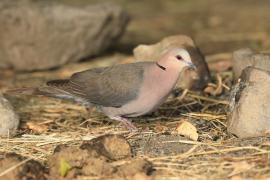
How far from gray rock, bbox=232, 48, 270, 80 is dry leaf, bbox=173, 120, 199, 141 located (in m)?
1.10

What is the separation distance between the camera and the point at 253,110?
4953 mm

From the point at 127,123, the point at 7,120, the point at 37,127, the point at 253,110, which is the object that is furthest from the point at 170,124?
the point at 7,120

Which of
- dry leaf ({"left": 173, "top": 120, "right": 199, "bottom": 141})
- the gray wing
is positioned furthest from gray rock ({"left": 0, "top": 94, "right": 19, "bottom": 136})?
dry leaf ({"left": 173, "top": 120, "right": 199, "bottom": 141})

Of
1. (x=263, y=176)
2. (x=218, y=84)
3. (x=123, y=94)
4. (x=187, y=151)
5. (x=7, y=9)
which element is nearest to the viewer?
(x=263, y=176)

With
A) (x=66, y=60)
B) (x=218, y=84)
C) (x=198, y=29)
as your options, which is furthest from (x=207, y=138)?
(x=198, y=29)

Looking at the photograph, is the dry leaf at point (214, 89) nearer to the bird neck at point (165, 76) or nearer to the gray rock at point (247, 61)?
the gray rock at point (247, 61)

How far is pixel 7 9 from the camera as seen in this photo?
7.81 metres

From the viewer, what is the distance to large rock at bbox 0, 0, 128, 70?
25.7ft

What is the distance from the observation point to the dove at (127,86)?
5.17 m

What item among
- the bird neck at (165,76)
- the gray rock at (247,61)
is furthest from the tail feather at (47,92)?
the gray rock at (247,61)

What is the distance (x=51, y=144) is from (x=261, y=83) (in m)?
1.64

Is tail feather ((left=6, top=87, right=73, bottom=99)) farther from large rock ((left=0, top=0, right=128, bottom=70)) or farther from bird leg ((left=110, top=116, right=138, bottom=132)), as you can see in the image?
large rock ((left=0, top=0, right=128, bottom=70))

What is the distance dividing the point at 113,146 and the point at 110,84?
0.99m

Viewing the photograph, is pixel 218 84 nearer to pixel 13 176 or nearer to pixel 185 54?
pixel 185 54
